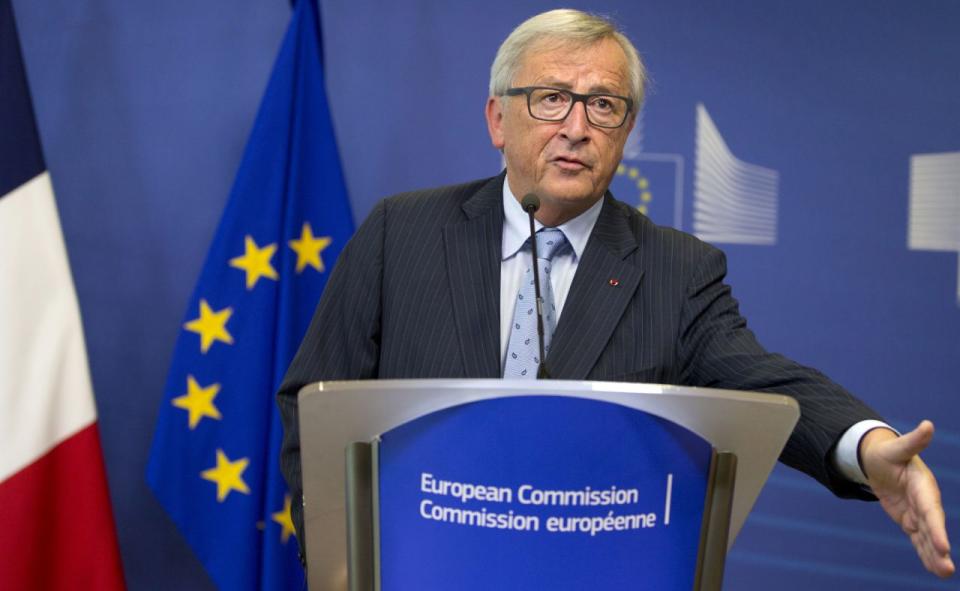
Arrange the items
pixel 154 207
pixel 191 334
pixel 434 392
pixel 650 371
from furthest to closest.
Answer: pixel 154 207
pixel 191 334
pixel 650 371
pixel 434 392

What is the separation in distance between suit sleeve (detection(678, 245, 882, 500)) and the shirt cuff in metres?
0.01

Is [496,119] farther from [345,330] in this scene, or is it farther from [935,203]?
[935,203]

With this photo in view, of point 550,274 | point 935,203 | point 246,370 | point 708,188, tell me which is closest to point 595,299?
point 550,274

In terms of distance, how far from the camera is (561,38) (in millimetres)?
1680

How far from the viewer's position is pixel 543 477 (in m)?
0.93

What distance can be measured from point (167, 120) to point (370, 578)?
200 centimetres

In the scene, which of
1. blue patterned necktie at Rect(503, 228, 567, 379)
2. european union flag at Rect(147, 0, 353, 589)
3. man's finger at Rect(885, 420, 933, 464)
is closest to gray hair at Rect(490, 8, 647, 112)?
blue patterned necktie at Rect(503, 228, 567, 379)

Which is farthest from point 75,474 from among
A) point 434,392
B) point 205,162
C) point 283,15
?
point 434,392

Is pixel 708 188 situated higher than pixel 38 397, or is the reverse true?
pixel 708 188

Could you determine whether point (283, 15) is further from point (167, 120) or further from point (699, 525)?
point (699, 525)

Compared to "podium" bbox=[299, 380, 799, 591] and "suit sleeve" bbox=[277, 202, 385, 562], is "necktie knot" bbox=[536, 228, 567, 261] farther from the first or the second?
"podium" bbox=[299, 380, 799, 591]

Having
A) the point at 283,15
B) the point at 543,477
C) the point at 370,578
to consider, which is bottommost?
the point at 370,578

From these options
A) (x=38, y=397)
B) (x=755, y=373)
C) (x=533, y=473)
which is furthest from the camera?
(x=38, y=397)

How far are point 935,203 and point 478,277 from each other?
196 cm
